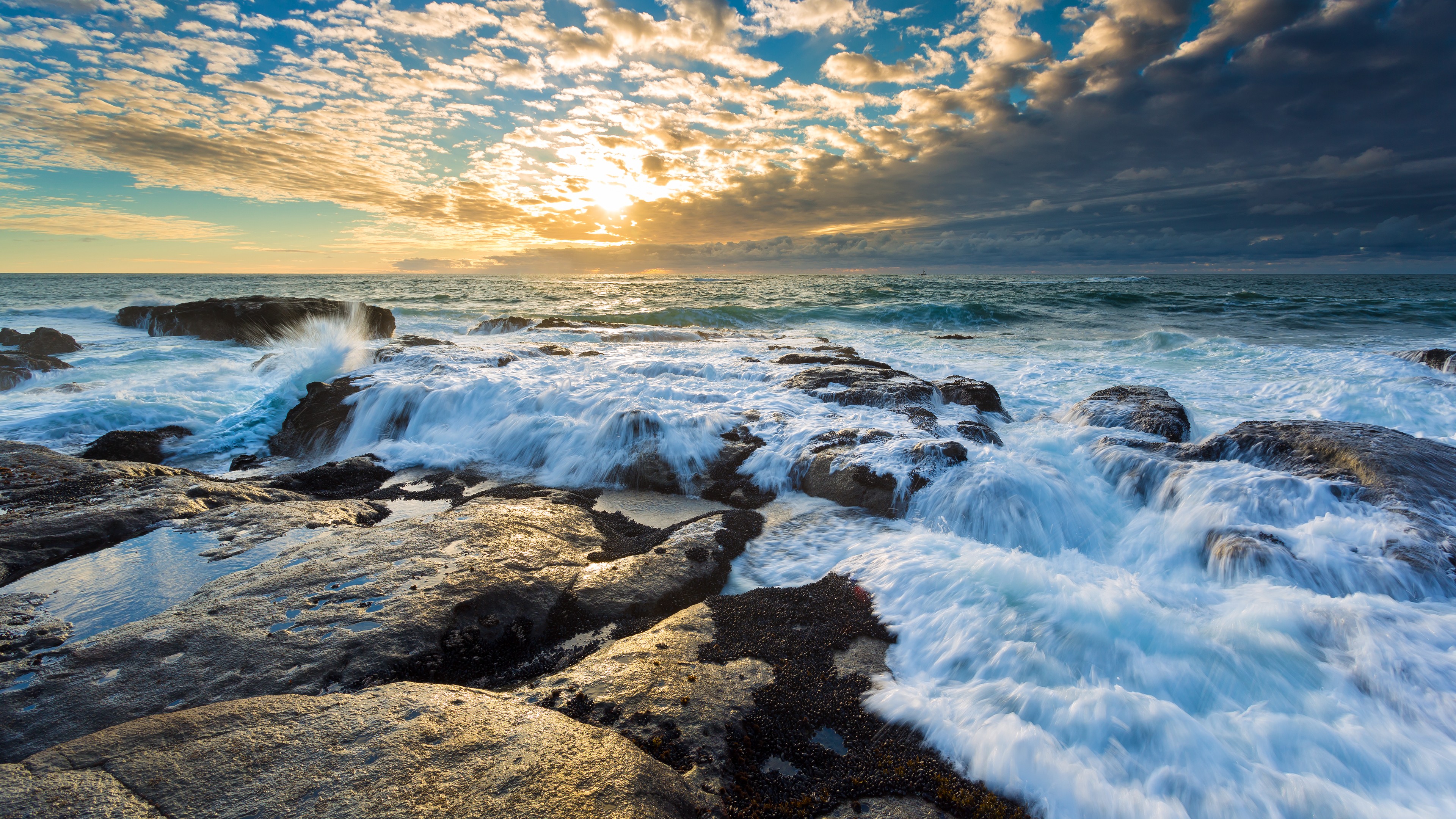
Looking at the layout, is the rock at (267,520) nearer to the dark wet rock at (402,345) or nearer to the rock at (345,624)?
the rock at (345,624)

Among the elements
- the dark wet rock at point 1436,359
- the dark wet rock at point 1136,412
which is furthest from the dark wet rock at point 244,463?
the dark wet rock at point 1436,359

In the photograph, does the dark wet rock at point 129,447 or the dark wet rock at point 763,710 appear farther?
the dark wet rock at point 129,447

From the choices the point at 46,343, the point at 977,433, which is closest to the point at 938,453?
the point at 977,433

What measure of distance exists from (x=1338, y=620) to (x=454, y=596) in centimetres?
605

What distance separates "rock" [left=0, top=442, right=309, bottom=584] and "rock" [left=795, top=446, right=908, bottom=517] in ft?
18.8

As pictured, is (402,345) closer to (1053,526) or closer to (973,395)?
(973,395)

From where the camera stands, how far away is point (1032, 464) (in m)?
6.41

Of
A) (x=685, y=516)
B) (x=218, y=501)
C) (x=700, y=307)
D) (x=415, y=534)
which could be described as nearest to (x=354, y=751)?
(x=415, y=534)

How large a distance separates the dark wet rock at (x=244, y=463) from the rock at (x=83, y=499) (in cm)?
147

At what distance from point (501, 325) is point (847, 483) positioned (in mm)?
19984

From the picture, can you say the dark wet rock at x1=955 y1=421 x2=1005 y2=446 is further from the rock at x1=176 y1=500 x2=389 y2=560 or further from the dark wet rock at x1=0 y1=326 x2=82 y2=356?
the dark wet rock at x1=0 y1=326 x2=82 y2=356

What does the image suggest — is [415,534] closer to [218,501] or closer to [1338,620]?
[218,501]

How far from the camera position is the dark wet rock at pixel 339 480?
6484 millimetres

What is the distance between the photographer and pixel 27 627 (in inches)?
129
